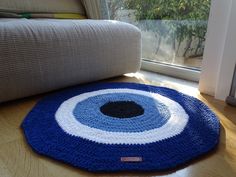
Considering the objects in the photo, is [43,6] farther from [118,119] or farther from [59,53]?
[118,119]

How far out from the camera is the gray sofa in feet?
2.98

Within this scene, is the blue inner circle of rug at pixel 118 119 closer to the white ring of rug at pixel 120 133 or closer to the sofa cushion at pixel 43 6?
the white ring of rug at pixel 120 133

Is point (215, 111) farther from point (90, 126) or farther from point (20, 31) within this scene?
point (20, 31)

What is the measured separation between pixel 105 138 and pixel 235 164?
Answer: 37 centimetres

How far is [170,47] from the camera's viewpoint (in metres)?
1.50

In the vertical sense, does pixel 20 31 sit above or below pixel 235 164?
above

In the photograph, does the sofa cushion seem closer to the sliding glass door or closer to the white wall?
the sliding glass door

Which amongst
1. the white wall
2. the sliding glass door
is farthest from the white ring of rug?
the sliding glass door

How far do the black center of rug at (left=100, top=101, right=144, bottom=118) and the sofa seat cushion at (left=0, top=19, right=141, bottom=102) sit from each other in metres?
0.27

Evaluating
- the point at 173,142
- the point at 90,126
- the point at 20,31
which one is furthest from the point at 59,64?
the point at 173,142

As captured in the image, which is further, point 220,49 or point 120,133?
point 220,49

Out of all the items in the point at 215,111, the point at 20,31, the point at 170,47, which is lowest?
the point at 215,111

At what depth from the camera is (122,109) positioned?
91 cm

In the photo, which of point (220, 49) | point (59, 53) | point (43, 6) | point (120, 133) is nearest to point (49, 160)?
point (120, 133)
